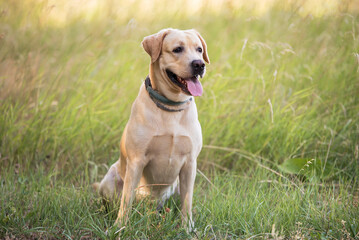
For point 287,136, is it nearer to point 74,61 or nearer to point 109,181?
point 109,181

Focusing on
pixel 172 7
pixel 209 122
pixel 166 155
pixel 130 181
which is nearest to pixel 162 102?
pixel 166 155

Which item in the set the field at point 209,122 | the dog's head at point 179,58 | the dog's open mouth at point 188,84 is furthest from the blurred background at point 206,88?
the dog's open mouth at point 188,84

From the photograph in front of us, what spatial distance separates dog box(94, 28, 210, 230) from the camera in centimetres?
281

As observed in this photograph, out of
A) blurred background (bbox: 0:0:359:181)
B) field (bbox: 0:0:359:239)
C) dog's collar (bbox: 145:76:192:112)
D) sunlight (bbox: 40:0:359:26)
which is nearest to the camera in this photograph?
field (bbox: 0:0:359:239)

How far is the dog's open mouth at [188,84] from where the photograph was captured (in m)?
2.76

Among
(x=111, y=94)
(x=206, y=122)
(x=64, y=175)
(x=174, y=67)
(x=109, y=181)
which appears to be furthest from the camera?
(x=111, y=94)

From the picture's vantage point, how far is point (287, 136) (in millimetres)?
3885

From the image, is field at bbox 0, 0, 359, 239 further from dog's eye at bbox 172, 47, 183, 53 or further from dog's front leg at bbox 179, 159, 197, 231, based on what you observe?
dog's eye at bbox 172, 47, 183, 53

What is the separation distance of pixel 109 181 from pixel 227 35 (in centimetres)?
313

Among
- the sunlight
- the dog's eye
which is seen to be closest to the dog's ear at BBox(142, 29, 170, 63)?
the dog's eye

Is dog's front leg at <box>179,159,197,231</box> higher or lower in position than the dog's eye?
lower

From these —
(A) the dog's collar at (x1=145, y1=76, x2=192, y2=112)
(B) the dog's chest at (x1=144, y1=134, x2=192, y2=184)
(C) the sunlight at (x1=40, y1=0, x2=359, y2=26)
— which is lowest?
(B) the dog's chest at (x1=144, y1=134, x2=192, y2=184)

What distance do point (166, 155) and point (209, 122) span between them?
4.43 ft

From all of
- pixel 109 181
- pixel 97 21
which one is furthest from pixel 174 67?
pixel 97 21
